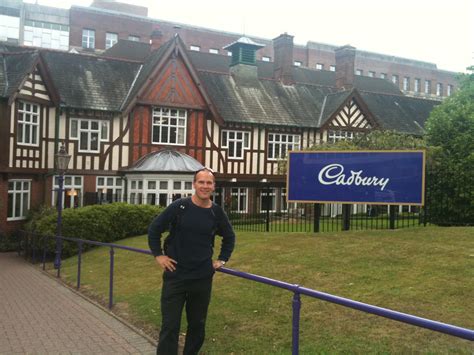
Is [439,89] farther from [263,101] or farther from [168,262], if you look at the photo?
[168,262]

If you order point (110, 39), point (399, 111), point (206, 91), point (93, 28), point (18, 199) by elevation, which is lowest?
point (18, 199)

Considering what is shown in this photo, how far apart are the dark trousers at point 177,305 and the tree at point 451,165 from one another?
1218 cm

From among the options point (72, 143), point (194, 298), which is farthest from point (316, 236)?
point (72, 143)

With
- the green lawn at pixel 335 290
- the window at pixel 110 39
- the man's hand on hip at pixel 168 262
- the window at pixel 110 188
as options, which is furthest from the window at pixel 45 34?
the man's hand on hip at pixel 168 262

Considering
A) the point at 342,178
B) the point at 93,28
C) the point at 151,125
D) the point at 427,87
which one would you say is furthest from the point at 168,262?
the point at 427,87

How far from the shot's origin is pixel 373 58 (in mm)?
67375

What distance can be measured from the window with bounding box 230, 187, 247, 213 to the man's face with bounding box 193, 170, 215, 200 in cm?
2288

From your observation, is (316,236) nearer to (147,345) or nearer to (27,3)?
(147,345)

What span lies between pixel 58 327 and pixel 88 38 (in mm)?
49949

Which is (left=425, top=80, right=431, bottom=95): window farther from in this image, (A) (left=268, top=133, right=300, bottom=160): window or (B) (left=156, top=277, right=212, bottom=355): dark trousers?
(B) (left=156, top=277, right=212, bottom=355): dark trousers

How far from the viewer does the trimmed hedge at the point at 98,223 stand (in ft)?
55.7

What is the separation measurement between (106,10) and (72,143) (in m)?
34.6

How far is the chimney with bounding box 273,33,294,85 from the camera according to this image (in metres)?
32.7

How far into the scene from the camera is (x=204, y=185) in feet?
16.0
